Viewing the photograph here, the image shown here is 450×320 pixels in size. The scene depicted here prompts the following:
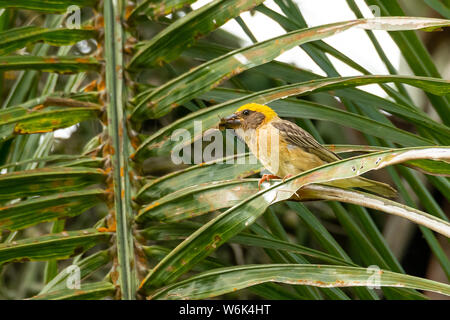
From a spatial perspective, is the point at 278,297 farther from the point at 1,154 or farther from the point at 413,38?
the point at 1,154

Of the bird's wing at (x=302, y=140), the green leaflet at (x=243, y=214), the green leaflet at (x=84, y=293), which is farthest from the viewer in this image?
the bird's wing at (x=302, y=140)

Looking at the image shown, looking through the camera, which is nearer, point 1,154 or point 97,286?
point 97,286

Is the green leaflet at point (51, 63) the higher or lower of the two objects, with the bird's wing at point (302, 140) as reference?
higher

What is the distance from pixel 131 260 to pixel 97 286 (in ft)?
0.25

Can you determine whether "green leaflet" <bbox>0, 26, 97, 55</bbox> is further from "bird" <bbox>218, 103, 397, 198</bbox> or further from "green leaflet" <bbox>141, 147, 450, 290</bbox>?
"green leaflet" <bbox>141, 147, 450, 290</bbox>

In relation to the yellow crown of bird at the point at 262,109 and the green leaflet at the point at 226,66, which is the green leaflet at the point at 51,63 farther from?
the yellow crown of bird at the point at 262,109

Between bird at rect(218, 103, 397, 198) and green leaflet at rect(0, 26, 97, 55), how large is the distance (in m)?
0.40

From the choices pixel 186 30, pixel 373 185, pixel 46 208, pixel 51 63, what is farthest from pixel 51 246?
pixel 373 185

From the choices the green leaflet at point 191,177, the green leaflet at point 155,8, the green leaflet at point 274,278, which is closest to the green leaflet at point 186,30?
the green leaflet at point 155,8

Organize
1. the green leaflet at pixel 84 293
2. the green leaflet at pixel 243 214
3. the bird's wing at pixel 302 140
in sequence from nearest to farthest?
1. the green leaflet at pixel 243 214
2. the green leaflet at pixel 84 293
3. the bird's wing at pixel 302 140

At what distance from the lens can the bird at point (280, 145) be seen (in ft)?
3.75

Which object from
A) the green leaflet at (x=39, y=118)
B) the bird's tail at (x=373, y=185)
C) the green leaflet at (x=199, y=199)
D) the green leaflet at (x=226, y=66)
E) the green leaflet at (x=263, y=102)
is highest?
the green leaflet at (x=226, y=66)
